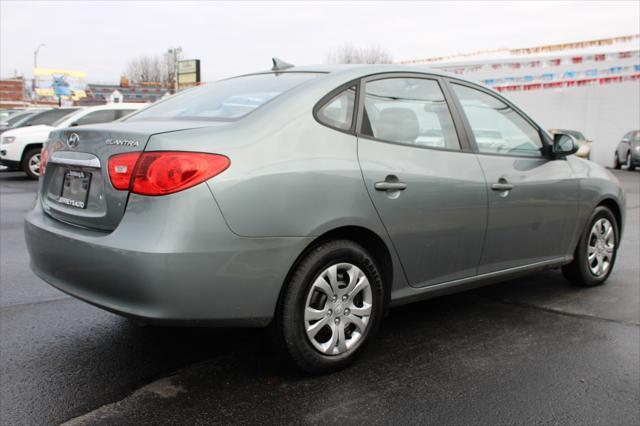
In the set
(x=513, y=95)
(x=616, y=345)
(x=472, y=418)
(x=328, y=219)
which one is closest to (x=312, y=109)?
(x=328, y=219)

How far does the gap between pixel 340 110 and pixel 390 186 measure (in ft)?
1.58

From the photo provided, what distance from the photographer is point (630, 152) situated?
68.3ft

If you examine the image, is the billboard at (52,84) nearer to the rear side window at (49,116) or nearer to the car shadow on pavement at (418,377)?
the rear side window at (49,116)

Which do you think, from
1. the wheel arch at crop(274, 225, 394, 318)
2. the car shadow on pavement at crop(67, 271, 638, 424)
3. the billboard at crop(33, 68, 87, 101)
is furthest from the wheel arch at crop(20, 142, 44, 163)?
the billboard at crop(33, 68, 87, 101)

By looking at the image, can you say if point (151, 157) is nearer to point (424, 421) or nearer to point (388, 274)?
point (388, 274)

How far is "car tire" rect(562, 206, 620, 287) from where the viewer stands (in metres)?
4.89

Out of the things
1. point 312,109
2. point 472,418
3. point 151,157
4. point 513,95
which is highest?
point 513,95

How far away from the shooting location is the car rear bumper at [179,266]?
8.79 feet

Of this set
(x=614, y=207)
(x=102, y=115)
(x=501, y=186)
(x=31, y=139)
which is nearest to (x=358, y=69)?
(x=501, y=186)

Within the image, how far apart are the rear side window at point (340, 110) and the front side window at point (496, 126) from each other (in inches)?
37.1

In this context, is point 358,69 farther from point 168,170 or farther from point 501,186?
point 168,170

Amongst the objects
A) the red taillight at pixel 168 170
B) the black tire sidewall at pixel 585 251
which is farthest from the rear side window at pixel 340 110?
the black tire sidewall at pixel 585 251

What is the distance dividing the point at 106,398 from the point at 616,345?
286cm

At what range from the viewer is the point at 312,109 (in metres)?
3.19
